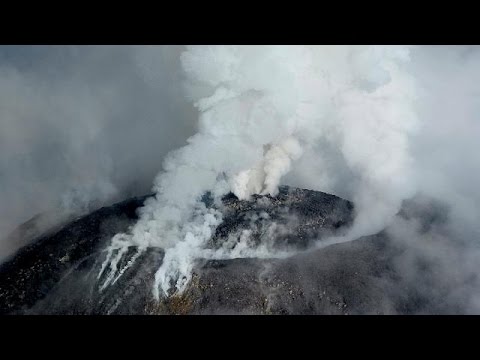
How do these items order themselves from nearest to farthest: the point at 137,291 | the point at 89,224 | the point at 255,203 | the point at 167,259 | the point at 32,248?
the point at 137,291
the point at 167,259
the point at 32,248
the point at 89,224
the point at 255,203

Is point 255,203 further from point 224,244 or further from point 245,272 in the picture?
point 245,272

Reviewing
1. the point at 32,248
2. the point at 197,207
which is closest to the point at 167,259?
the point at 197,207

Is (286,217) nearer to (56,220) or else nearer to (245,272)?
(245,272)

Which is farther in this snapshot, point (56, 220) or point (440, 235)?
point (56, 220)

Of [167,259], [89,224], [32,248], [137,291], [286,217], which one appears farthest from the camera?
[286,217]

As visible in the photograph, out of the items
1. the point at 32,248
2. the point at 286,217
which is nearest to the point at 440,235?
the point at 286,217

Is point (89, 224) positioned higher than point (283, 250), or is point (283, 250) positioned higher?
point (89, 224)
